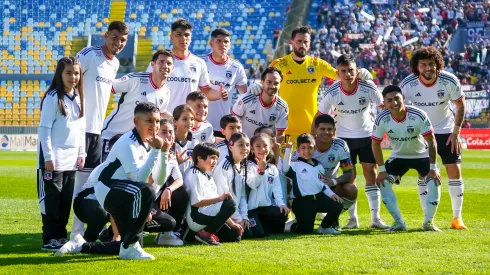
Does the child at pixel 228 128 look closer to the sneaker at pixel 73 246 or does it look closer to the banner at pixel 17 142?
the sneaker at pixel 73 246

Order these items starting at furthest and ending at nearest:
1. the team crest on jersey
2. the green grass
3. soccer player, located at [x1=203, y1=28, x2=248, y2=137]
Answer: the team crest on jersey < soccer player, located at [x1=203, y1=28, x2=248, y2=137] < the green grass

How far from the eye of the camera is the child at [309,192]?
8773 millimetres

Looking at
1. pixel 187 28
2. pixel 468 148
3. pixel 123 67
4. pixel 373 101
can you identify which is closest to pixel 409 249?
pixel 373 101

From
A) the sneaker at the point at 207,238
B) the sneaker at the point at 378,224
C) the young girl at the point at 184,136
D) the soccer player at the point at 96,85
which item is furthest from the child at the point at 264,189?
the soccer player at the point at 96,85

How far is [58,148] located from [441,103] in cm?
470

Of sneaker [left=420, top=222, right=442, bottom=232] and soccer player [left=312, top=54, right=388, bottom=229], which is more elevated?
soccer player [left=312, top=54, right=388, bottom=229]

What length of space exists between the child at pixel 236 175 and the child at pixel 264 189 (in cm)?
18

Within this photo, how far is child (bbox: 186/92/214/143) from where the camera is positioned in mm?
8570

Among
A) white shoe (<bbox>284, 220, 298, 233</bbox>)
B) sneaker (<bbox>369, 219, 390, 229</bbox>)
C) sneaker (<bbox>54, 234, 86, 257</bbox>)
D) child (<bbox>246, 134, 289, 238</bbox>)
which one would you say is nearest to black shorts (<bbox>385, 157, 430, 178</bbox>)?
sneaker (<bbox>369, 219, 390, 229</bbox>)

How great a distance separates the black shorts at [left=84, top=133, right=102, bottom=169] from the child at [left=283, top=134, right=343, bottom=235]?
2142 mm

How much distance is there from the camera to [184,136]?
27.3 feet

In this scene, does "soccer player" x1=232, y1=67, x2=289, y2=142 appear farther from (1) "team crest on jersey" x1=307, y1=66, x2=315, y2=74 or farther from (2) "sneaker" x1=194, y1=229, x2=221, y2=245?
(2) "sneaker" x1=194, y1=229, x2=221, y2=245

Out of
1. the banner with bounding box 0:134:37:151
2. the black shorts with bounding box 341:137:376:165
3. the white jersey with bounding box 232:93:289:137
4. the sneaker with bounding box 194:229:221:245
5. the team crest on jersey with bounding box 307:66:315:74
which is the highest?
the team crest on jersey with bounding box 307:66:315:74

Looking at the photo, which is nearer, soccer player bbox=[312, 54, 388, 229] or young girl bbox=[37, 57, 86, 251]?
young girl bbox=[37, 57, 86, 251]
